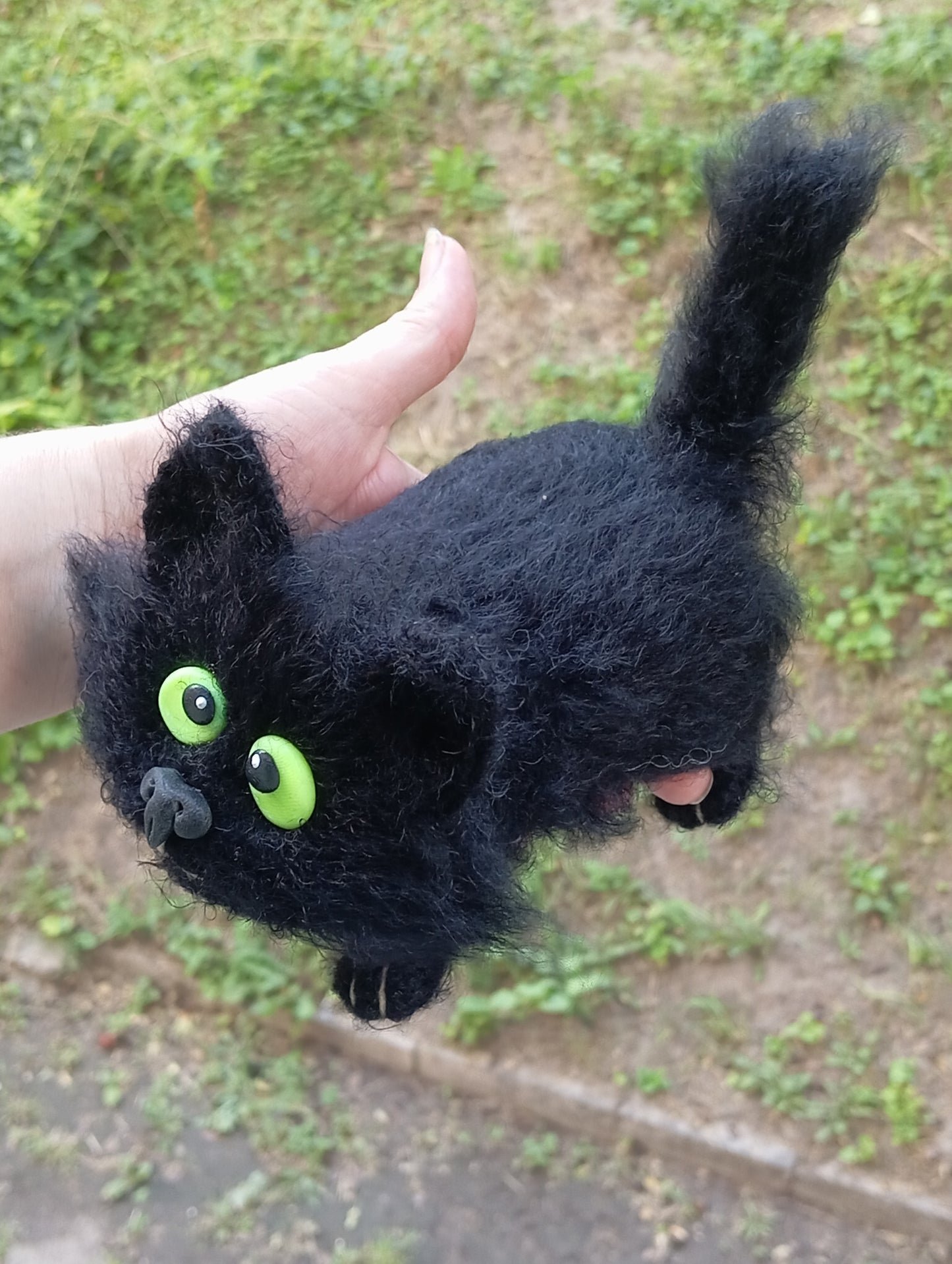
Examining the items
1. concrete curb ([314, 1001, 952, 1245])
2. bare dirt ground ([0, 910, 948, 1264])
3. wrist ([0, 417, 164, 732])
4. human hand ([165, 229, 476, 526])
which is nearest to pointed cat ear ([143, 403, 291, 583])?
wrist ([0, 417, 164, 732])

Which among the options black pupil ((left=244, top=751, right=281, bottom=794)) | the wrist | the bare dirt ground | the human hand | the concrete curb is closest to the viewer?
black pupil ((left=244, top=751, right=281, bottom=794))

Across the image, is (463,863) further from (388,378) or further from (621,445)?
(388,378)

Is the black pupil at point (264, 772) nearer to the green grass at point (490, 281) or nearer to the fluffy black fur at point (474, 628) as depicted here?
the fluffy black fur at point (474, 628)

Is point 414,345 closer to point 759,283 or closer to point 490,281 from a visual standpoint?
point 759,283

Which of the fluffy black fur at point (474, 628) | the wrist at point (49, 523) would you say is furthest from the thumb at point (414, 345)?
the fluffy black fur at point (474, 628)

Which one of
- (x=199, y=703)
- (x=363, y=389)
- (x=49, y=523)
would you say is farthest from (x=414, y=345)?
(x=199, y=703)

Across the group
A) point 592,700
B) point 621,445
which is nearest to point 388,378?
point 621,445

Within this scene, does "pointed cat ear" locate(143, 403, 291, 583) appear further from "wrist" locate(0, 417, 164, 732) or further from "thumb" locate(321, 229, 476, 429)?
"thumb" locate(321, 229, 476, 429)
